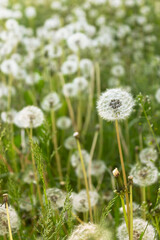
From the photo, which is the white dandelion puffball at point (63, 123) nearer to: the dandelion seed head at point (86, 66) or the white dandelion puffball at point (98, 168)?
the white dandelion puffball at point (98, 168)

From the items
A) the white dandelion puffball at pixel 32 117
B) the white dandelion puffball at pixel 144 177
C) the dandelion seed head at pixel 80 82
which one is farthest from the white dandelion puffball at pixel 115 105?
the dandelion seed head at pixel 80 82

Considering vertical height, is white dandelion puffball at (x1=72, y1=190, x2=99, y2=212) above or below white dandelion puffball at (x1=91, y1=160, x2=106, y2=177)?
below

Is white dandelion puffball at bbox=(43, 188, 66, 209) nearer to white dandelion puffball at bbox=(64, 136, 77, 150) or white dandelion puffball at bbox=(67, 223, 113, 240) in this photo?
white dandelion puffball at bbox=(67, 223, 113, 240)

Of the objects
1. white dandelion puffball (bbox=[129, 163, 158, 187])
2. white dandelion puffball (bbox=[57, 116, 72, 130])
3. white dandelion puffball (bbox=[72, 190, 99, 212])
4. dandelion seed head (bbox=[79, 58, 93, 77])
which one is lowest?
white dandelion puffball (bbox=[72, 190, 99, 212])

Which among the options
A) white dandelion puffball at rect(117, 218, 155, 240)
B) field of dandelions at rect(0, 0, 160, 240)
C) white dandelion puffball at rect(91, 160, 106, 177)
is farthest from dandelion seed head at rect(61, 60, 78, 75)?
white dandelion puffball at rect(117, 218, 155, 240)

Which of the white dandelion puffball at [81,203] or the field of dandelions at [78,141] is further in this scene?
the white dandelion puffball at [81,203]

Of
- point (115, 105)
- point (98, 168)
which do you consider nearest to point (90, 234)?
point (115, 105)

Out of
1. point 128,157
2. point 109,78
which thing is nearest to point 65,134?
point 128,157
